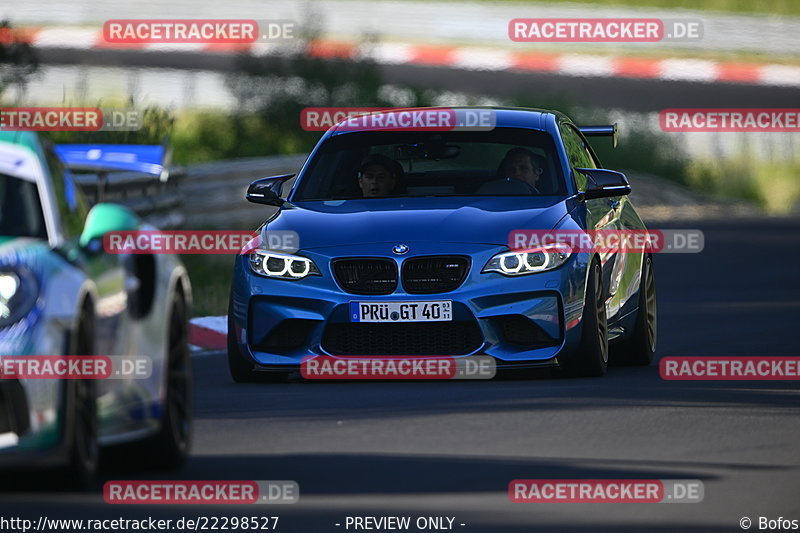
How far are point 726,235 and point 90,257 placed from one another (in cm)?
2240

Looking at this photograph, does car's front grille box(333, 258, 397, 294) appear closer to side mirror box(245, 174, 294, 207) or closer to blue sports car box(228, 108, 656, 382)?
blue sports car box(228, 108, 656, 382)

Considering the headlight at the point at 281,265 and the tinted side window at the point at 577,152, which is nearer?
the headlight at the point at 281,265

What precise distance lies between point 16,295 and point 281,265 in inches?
184

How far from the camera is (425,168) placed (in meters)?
13.5

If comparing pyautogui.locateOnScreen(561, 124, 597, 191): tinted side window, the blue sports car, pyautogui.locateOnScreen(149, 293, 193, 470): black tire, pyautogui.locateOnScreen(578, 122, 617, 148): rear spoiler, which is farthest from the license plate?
pyautogui.locateOnScreen(578, 122, 617, 148): rear spoiler

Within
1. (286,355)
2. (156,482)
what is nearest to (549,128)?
(286,355)

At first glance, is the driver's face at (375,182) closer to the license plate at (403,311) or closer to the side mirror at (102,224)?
the license plate at (403,311)

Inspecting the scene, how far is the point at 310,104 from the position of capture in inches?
1337

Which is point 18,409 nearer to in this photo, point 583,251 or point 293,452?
point 293,452

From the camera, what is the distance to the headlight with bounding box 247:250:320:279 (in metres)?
12.0

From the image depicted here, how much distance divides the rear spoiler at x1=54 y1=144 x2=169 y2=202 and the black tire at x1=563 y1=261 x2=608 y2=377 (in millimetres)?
5820

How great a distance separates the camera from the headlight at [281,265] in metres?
12.0

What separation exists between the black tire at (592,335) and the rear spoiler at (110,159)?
19.1ft

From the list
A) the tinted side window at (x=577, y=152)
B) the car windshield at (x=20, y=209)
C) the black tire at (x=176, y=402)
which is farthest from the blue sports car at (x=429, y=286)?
the car windshield at (x=20, y=209)
